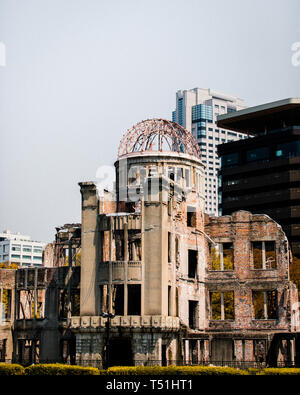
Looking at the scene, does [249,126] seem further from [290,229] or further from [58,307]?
[58,307]

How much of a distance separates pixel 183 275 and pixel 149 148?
35.1ft

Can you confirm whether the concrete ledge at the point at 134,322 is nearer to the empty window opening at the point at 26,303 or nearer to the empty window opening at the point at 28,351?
the empty window opening at the point at 28,351

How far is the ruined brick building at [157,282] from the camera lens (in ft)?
158

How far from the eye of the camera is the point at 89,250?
50.2m

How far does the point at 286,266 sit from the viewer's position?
53.8 meters

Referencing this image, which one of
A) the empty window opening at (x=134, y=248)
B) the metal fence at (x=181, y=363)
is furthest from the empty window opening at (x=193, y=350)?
the empty window opening at (x=134, y=248)

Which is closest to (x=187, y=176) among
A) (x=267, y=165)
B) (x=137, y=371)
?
(x=137, y=371)

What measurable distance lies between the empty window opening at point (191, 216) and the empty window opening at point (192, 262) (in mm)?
2131

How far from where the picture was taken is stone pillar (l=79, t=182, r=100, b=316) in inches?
1935

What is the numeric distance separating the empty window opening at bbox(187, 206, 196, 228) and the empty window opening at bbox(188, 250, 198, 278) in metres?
2.13

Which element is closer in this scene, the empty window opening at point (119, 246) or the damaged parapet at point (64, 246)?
the empty window opening at point (119, 246)

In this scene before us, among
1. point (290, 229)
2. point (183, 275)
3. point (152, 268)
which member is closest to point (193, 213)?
point (183, 275)

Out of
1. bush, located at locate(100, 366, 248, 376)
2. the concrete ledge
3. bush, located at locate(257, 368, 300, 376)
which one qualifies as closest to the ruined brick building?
the concrete ledge
